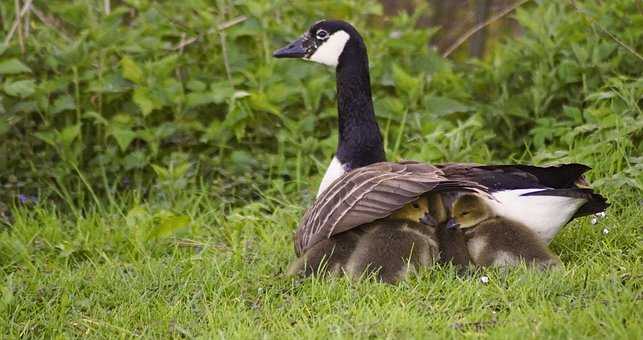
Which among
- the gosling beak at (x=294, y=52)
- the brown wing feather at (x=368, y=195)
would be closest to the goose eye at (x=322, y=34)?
the gosling beak at (x=294, y=52)

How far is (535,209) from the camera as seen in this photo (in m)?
4.34

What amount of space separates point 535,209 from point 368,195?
75 cm

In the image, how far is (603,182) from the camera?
530 centimetres

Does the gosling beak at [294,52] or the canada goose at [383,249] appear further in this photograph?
the gosling beak at [294,52]

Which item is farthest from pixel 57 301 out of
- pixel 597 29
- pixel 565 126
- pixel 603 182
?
pixel 597 29

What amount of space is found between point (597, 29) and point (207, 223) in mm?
2979

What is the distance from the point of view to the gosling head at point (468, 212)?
441 centimetres

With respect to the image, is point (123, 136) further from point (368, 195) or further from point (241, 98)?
point (368, 195)

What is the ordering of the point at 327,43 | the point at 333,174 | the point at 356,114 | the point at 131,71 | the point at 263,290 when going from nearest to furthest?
the point at 263,290
the point at 333,174
the point at 356,114
the point at 327,43
the point at 131,71

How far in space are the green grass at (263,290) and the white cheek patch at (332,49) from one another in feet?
3.30

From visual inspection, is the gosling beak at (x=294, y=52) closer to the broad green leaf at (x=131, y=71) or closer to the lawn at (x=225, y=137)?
the lawn at (x=225, y=137)

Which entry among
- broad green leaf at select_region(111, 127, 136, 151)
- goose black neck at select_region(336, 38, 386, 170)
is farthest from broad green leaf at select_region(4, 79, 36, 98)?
goose black neck at select_region(336, 38, 386, 170)

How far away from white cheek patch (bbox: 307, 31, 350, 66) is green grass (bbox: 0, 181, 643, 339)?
1006 millimetres

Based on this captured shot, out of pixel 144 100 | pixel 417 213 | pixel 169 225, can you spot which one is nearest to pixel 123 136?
pixel 144 100
